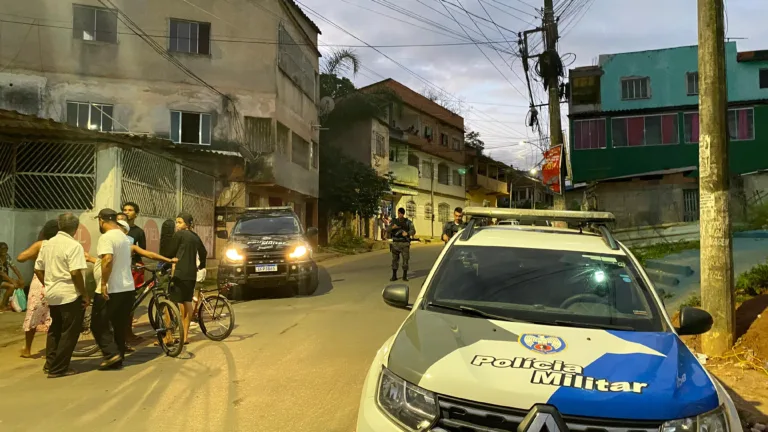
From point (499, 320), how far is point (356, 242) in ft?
85.5

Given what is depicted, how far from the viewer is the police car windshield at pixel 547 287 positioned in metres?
3.48

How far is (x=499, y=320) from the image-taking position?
3.35m

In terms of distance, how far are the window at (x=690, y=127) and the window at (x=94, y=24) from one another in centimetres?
2616

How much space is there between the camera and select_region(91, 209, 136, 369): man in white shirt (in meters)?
6.34

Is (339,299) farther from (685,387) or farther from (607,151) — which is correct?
(607,151)

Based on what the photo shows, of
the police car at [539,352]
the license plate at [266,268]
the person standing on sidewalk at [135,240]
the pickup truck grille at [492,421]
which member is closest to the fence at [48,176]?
the license plate at [266,268]

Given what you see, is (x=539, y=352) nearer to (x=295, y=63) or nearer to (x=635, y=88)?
(x=295, y=63)

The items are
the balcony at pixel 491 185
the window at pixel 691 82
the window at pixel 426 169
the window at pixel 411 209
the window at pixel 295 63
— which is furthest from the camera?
the balcony at pixel 491 185

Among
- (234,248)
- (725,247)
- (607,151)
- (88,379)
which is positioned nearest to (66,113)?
(234,248)

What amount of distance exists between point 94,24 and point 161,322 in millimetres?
17217

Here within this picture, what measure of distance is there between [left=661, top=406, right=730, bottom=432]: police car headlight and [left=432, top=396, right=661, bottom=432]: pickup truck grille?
72 mm

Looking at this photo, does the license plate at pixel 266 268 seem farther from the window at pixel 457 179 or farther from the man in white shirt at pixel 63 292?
the window at pixel 457 179

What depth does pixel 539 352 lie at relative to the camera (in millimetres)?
2861

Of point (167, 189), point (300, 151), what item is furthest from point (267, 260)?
point (300, 151)
